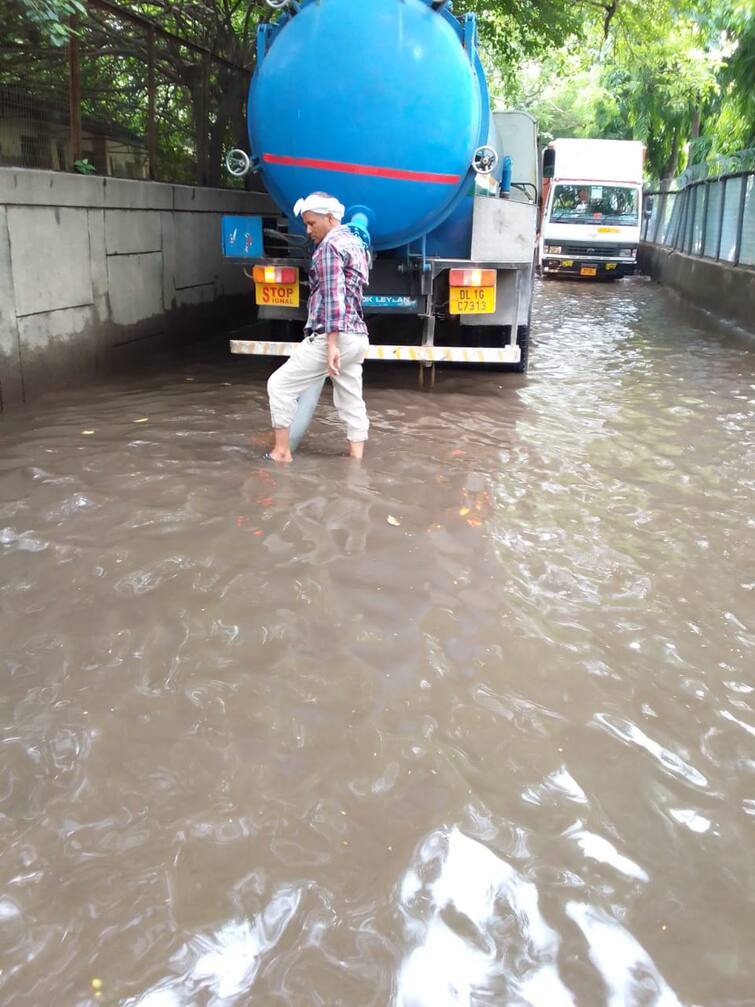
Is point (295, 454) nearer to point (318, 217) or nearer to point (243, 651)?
point (318, 217)

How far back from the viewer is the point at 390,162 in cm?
598

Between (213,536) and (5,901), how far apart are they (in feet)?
7.56

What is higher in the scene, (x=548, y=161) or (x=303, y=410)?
(x=548, y=161)

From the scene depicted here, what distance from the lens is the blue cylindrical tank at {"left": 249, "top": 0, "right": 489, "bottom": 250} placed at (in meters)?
5.76

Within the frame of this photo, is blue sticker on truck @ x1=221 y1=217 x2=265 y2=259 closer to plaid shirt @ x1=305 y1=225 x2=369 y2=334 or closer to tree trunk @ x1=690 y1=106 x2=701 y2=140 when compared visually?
plaid shirt @ x1=305 y1=225 x2=369 y2=334

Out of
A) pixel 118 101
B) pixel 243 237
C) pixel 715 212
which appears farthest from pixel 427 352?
pixel 715 212

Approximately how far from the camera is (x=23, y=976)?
6.45 feet

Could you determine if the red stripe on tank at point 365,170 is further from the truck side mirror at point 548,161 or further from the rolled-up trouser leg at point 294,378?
the truck side mirror at point 548,161

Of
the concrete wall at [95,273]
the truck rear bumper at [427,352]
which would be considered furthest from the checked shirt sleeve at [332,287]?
the concrete wall at [95,273]

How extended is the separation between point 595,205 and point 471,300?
51.1 ft

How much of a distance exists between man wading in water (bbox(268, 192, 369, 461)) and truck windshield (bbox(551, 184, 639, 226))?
1702 centimetres

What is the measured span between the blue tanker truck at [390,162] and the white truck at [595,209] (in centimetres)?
1407

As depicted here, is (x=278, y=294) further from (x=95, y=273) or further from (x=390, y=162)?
(x=95, y=273)

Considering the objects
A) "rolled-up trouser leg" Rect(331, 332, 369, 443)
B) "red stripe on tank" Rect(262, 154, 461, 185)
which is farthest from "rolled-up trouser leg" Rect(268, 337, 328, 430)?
"red stripe on tank" Rect(262, 154, 461, 185)
